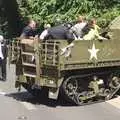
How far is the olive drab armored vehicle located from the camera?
13773 mm

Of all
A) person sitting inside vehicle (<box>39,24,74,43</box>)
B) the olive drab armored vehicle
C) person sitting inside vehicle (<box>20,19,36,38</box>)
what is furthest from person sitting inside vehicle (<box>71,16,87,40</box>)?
person sitting inside vehicle (<box>20,19,36,38</box>)

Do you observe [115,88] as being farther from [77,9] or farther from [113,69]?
[77,9]

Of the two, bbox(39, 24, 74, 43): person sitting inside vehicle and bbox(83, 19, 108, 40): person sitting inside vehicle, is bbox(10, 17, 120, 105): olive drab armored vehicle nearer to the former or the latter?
bbox(83, 19, 108, 40): person sitting inside vehicle

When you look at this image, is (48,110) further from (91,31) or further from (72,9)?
(72,9)

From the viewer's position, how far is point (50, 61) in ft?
45.1

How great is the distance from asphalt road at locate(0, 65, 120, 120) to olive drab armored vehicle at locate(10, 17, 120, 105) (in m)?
0.33

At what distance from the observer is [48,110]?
13.7m

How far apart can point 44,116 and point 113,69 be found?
2798mm

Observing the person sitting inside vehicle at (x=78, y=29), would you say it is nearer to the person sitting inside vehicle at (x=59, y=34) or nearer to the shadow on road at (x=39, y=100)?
the person sitting inside vehicle at (x=59, y=34)

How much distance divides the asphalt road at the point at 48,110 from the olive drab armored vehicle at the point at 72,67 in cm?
33

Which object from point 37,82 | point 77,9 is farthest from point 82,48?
point 77,9

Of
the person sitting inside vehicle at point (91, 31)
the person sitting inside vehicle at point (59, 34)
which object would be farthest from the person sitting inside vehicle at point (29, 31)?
the person sitting inside vehicle at point (91, 31)

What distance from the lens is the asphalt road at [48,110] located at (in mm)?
12805

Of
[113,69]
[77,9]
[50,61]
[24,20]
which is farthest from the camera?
[24,20]
